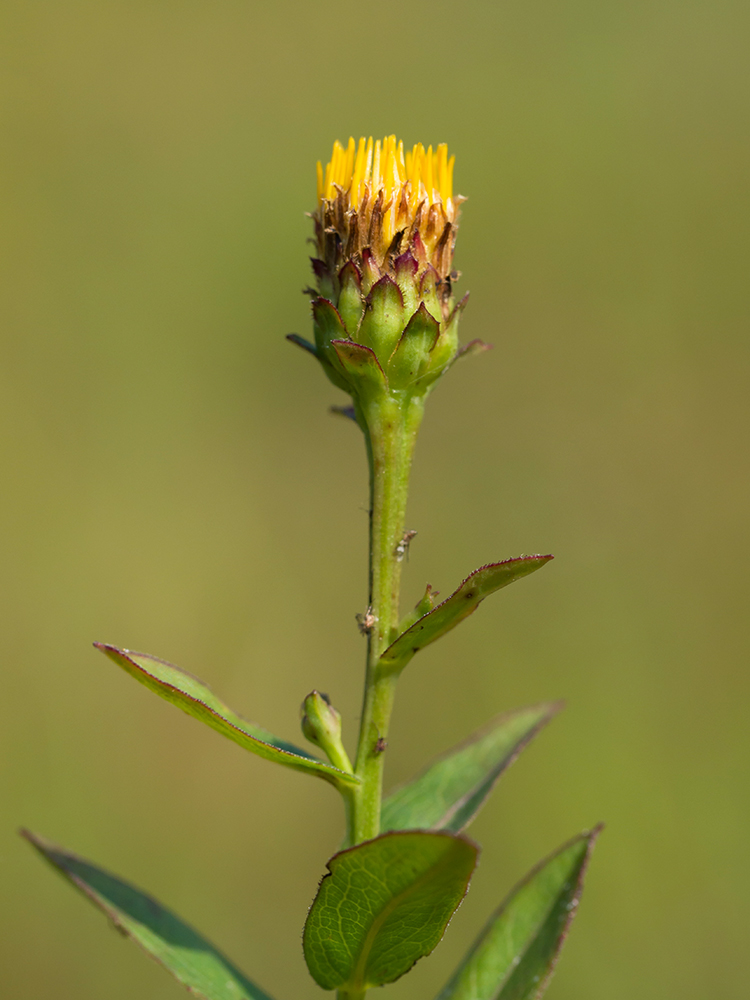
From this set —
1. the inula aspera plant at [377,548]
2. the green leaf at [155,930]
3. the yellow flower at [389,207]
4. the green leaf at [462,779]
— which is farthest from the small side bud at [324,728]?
the yellow flower at [389,207]

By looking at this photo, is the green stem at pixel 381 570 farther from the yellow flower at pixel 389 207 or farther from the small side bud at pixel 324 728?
the yellow flower at pixel 389 207

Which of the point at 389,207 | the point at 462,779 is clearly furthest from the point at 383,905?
the point at 389,207

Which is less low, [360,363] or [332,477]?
[332,477]

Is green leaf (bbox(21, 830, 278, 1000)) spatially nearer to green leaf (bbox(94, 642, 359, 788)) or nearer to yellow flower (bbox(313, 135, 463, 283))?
A: green leaf (bbox(94, 642, 359, 788))

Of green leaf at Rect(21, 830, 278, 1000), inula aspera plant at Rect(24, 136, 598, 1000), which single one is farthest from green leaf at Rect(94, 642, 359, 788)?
green leaf at Rect(21, 830, 278, 1000)

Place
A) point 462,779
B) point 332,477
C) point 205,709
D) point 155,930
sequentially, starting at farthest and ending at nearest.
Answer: point 332,477
point 462,779
point 155,930
point 205,709

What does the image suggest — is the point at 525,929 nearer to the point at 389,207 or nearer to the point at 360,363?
the point at 360,363
